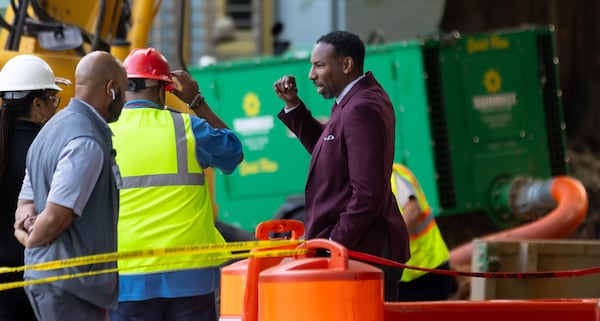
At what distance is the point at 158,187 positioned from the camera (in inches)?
250

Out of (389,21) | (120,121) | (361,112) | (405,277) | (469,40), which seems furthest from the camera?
(389,21)

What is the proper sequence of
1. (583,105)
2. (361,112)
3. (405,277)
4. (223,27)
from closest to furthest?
(361,112) < (405,277) < (583,105) < (223,27)

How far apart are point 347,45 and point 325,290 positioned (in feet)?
5.35

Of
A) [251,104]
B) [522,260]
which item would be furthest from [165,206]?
[251,104]

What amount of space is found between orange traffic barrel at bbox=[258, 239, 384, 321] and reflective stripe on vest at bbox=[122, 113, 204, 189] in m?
1.39

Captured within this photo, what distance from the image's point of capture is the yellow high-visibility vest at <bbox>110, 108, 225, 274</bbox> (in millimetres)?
6320

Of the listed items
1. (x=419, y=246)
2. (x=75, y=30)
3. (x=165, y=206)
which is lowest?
(x=419, y=246)

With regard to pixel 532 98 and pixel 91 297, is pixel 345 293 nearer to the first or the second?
pixel 91 297

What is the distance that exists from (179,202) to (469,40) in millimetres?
7495

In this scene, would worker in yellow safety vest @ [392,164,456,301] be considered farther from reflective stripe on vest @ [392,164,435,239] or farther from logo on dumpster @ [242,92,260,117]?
logo on dumpster @ [242,92,260,117]

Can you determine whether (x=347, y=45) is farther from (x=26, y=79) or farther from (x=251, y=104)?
(x=251, y=104)

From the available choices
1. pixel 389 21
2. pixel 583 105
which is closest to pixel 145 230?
pixel 583 105

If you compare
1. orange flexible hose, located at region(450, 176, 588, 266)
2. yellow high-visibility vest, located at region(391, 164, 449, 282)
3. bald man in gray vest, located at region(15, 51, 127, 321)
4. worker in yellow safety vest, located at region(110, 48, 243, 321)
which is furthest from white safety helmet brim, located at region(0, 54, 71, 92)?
orange flexible hose, located at region(450, 176, 588, 266)

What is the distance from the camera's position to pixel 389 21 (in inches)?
842
